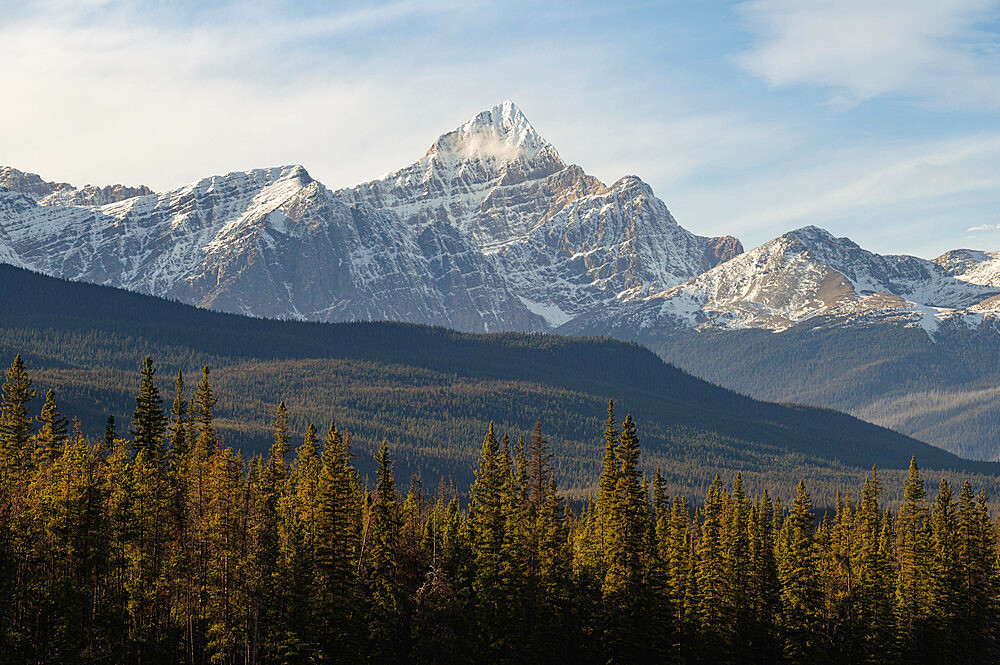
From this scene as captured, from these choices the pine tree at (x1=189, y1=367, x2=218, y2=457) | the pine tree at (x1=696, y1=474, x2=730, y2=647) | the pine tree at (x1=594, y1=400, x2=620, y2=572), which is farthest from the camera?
the pine tree at (x1=696, y1=474, x2=730, y2=647)

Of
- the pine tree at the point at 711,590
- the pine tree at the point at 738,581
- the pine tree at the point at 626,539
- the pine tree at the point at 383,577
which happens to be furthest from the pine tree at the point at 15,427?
the pine tree at the point at 738,581

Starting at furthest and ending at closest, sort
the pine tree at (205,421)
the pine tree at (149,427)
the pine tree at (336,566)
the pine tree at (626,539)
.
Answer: the pine tree at (626,539) < the pine tree at (205,421) < the pine tree at (149,427) < the pine tree at (336,566)

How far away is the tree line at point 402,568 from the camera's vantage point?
7669 cm

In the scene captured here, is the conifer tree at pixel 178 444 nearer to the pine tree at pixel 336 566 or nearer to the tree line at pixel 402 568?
the tree line at pixel 402 568

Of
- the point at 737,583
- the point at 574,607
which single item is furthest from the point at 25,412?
the point at 737,583

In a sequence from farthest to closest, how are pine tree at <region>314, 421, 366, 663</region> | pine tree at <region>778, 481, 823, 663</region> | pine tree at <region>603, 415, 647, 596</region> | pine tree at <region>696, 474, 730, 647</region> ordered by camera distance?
pine tree at <region>778, 481, 823, 663</region>
pine tree at <region>696, 474, 730, 647</region>
pine tree at <region>603, 415, 647, 596</region>
pine tree at <region>314, 421, 366, 663</region>

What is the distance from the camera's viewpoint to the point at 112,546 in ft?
254

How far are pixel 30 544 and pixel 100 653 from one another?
7.88 m

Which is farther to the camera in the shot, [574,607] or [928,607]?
[928,607]

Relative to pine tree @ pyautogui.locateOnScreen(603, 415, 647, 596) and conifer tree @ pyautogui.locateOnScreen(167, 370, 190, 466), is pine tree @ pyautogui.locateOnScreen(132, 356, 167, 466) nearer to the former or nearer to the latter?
conifer tree @ pyautogui.locateOnScreen(167, 370, 190, 466)

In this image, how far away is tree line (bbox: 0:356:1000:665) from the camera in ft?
252

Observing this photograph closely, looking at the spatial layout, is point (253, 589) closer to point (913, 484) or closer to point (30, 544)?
point (30, 544)

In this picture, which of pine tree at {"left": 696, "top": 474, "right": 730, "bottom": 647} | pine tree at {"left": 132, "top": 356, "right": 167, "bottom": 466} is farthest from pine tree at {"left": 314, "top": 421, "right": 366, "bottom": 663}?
pine tree at {"left": 696, "top": 474, "right": 730, "bottom": 647}

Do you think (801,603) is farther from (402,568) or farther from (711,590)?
(402,568)
